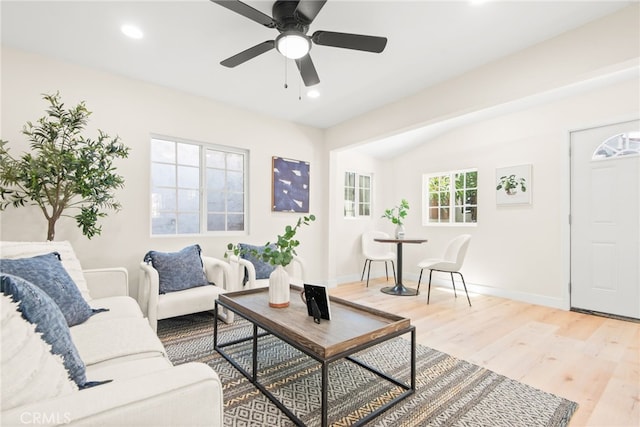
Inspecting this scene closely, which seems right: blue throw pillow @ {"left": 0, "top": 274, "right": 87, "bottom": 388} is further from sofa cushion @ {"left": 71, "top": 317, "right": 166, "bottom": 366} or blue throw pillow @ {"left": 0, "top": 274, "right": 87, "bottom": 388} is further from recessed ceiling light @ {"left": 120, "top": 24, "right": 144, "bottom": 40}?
recessed ceiling light @ {"left": 120, "top": 24, "right": 144, "bottom": 40}

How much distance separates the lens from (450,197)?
15.9 ft

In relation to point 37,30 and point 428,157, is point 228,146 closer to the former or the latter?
point 37,30

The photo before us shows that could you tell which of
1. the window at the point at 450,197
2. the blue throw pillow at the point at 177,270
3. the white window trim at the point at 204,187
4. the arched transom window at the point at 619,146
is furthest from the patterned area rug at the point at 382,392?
the arched transom window at the point at 619,146

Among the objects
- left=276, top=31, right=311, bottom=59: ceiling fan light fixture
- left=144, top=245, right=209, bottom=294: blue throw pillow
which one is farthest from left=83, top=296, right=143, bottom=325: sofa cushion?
left=276, top=31, right=311, bottom=59: ceiling fan light fixture

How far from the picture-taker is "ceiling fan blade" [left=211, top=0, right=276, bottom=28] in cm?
167

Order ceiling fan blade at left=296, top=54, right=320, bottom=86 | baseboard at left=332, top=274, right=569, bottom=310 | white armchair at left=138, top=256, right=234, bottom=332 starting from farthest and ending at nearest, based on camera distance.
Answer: baseboard at left=332, top=274, right=569, bottom=310, white armchair at left=138, top=256, right=234, bottom=332, ceiling fan blade at left=296, top=54, right=320, bottom=86

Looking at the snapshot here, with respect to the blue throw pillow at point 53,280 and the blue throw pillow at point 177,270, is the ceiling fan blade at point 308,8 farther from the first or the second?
the blue throw pillow at point 177,270

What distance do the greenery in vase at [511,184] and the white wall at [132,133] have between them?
2.93 meters

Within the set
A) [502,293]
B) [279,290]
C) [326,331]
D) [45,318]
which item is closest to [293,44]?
[279,290]

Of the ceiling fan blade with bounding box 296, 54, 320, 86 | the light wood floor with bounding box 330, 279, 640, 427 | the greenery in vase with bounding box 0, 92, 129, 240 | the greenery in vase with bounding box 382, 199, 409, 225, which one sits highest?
the ceiling fan blade with bounding box 296, 54, 320, 86

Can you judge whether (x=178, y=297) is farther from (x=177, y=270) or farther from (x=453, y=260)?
(x=453, y=260)

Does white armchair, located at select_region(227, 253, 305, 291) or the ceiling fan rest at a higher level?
the ceiling fan

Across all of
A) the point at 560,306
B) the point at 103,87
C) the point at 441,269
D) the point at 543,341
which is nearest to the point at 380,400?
the point at 543,341

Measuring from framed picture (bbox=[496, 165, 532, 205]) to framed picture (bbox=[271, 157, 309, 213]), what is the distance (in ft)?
9.03
